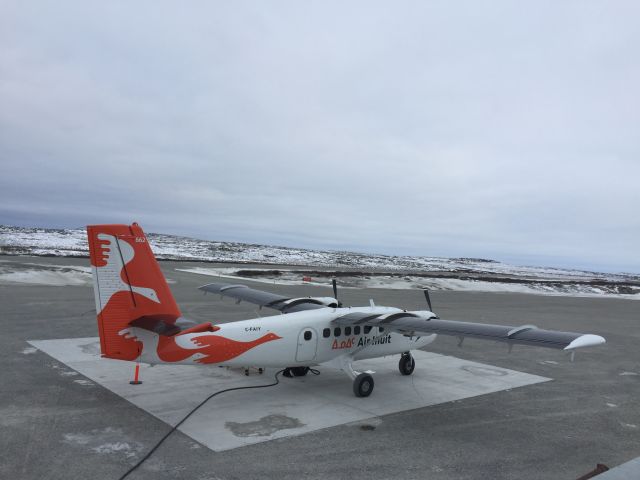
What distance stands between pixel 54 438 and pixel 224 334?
404 centimetres

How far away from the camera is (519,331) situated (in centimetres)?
1092

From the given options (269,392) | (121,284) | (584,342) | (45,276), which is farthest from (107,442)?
(45,276)

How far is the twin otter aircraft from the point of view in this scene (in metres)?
10.4

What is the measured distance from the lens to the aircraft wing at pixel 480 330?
9945 millimetres

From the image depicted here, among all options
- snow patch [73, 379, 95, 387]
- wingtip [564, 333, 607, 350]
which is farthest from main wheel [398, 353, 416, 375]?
snow patch [73, 379, 95, 387]

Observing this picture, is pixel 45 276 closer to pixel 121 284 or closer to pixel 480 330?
pixel 121 284

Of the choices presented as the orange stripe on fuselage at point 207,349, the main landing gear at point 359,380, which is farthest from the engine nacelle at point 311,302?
the orange stripe on fuselage at point 207,349

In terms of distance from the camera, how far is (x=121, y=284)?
10.5 meters

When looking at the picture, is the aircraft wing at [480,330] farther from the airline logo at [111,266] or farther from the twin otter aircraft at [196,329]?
the airline logo at [111,266]

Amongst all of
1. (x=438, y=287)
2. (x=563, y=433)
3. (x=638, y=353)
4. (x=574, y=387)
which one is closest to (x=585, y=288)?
(x=438, y=287)

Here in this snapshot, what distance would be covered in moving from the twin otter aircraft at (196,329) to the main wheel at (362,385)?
0.03m

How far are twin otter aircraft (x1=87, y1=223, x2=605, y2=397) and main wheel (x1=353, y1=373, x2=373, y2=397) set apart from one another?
0.03 m

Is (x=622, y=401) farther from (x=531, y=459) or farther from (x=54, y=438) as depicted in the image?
(x=54, y=438)

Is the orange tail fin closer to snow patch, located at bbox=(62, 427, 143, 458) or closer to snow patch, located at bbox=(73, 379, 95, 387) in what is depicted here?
snow patch, located at bbox=(62, 427, 143, 458)
